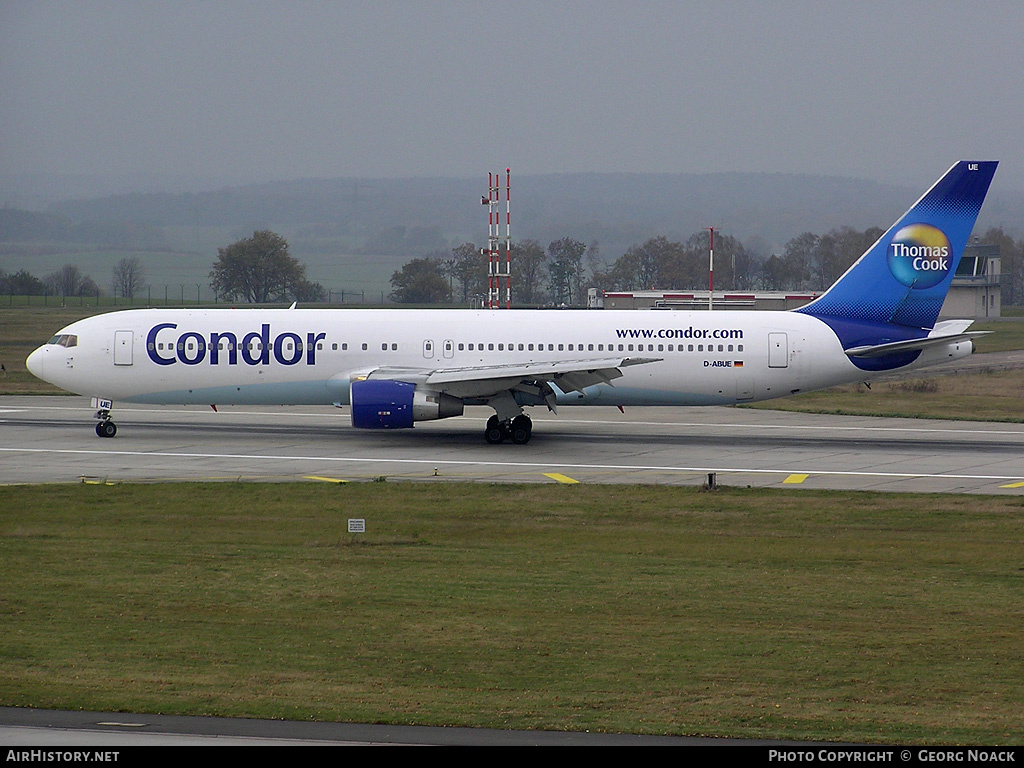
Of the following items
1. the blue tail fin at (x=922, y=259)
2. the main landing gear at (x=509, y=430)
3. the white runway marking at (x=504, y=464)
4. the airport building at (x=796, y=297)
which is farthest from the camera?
the airport building at (x=796, y=297)

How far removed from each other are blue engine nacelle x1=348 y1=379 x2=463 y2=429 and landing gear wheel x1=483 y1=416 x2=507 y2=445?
210cm

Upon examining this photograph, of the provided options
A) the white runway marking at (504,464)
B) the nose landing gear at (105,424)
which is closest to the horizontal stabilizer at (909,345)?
the white runway marking at (504,464)

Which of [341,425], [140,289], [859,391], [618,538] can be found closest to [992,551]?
[618,538]

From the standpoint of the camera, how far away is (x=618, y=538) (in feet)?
77.3

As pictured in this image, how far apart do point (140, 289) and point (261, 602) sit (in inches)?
7553

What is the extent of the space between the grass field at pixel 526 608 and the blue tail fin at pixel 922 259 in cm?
1216

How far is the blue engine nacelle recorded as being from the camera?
115 feet

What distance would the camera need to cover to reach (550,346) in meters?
38.0

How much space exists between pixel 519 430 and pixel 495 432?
795 millimetres

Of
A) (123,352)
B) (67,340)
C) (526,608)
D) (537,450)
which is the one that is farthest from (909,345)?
(67,340)

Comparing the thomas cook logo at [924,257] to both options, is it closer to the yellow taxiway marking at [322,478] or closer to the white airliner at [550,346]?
the white airliner at [550,346]

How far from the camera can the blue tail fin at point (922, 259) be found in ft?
126

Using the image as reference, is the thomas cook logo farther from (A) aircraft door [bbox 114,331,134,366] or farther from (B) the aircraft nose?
(B) the aircraft nose

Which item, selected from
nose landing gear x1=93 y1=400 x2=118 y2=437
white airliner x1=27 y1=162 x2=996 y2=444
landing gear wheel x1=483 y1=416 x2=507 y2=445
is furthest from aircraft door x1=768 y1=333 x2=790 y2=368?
nose landing gear x1=93 y1=400 x2=118 y2=437
